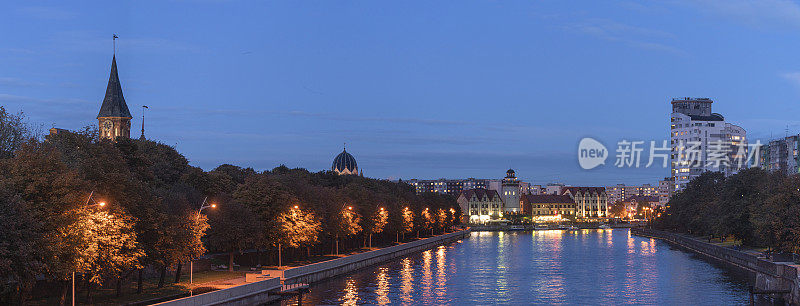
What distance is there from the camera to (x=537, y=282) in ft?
307

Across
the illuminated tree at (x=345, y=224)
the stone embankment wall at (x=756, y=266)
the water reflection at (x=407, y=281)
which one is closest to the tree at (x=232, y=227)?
the water reflection at (x=407, y=281)

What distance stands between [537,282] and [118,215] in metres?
54.1

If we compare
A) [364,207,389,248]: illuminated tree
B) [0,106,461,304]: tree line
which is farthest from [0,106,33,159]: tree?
[364,207,389,248]: illuminated tree

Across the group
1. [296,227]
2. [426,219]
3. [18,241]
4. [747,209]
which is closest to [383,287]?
[296,227]

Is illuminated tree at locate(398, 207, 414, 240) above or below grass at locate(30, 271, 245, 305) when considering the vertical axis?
above

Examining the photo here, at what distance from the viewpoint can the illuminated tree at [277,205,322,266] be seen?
87.3 metres

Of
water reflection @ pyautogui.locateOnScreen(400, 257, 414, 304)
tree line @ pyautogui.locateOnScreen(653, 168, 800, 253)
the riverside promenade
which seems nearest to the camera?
the riverside promenade

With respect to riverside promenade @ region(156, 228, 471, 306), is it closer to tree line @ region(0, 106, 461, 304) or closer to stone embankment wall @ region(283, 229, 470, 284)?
stone embankment wall @ region(283, 229, 470, 284)

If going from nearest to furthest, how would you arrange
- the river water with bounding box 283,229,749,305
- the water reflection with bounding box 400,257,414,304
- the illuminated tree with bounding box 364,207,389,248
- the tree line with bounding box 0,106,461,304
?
1. the tree line with bounding box 0,106,461,304
2. the river water with bounding box 283,229,749,305
3. the water reflection with bounding box 400,257,414,304
4. the illuminated tree with bounding box 364,207,389,248

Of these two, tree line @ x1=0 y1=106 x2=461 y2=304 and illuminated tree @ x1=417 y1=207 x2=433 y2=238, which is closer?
tree line @ x1=0 y1=106 x2=461 y2=304

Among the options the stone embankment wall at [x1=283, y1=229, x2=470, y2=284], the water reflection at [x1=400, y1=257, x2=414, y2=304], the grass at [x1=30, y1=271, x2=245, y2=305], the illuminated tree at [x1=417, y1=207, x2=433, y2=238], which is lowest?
the water reflection at [x1=400, y1=257, x2=414, y2=304]

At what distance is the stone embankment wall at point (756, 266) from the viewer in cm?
6800

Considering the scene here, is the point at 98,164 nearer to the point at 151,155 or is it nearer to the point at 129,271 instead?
the point at 129,271

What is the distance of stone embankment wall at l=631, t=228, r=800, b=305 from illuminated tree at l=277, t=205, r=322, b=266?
157ft
